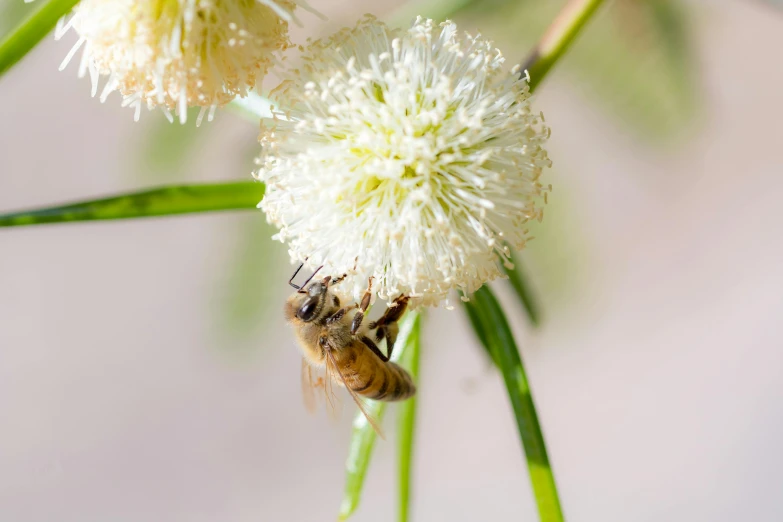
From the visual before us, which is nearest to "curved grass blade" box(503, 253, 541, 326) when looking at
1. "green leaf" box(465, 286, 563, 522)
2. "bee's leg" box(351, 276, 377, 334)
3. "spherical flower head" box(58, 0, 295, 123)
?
"green leaf" box(465, 286, 563, 522)

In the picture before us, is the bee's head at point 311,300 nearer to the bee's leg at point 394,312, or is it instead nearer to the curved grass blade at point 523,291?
the bee's leg at point 394,312

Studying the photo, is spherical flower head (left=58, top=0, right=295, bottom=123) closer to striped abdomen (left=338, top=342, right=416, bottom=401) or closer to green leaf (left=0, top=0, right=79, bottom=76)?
green leaf (left=0, top=0, right=79, bottom=76)

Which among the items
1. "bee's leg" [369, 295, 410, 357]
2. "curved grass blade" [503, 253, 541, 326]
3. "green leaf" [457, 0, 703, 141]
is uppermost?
"green leaf" [457, 0, 703, 141]

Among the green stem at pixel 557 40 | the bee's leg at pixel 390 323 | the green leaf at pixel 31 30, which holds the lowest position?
the bee's leg at pixel 390 323

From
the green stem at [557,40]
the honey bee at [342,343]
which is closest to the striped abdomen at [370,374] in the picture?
the honey bee at [342,343]

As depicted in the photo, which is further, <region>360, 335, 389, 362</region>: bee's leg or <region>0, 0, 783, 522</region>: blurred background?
<region>0, 0, 783, 522</region>: blurred background

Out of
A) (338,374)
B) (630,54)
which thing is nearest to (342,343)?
(338,374)

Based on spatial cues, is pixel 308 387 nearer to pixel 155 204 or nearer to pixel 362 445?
pixel 362 445
